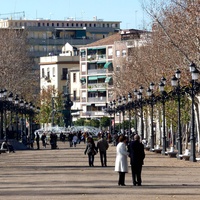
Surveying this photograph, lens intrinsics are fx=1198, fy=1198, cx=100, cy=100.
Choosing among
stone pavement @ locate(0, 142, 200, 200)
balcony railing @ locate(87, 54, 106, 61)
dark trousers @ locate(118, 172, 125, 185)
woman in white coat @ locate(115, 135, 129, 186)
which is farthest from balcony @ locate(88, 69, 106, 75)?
dark trousers @ locate(118, 172, 125, 185)

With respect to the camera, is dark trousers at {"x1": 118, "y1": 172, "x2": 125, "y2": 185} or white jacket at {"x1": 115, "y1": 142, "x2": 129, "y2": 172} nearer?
dark trousers at {"x1": 118, "y1": 172, "x2": 125, "y2": 185}

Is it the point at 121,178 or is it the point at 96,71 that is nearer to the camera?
the point at 121,178

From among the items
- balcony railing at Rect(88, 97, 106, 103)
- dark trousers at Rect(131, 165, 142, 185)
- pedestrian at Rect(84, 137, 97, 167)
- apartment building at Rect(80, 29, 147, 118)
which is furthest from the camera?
balcony railing at Rect(88, 97, 106, 103)

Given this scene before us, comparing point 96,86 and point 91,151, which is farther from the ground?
point 96,86

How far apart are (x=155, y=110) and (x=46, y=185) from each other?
64.0m

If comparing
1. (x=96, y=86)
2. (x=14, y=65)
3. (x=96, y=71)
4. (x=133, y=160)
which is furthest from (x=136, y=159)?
(x=96, y=86)

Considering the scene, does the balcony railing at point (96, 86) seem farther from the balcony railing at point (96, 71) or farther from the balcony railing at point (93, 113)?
the balcony railing at point (93, 113)

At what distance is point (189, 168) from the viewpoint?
48312 millimetres

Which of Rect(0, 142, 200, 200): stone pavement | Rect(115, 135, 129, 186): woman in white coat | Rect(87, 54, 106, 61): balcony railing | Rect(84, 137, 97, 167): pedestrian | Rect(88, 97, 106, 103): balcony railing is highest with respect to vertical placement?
Rect(87, 54, 106, 61): balcony railing

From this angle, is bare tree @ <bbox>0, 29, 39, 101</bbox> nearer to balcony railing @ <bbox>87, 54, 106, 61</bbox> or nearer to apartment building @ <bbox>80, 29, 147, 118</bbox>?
apartment building @ <bbox>80, 29, 147, 118</bbox>

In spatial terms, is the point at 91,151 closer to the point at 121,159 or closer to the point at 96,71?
the point at 121,159

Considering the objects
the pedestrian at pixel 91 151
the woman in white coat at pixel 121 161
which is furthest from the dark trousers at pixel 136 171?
the pedestrian at pixel 91 151

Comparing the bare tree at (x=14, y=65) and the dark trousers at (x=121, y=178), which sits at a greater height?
the bare tree at (x=14, y=65)

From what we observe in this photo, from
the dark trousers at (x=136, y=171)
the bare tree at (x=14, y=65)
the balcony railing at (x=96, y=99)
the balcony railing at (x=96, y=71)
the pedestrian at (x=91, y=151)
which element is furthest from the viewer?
the balcony railing at (x=96, y=99)
